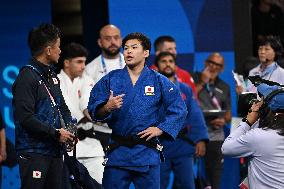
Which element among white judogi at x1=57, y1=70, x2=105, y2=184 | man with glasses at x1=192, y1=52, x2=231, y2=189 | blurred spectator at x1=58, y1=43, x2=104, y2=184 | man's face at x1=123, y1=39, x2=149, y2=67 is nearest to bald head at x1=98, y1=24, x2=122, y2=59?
blurred spectator at x1=58, y1=43, x2=104, y2=184

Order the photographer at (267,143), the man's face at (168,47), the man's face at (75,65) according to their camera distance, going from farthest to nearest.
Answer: the man's face at (168,47), the man's face at (75,65), the photographer at (267,143)

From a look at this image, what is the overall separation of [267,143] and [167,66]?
10.1 feet

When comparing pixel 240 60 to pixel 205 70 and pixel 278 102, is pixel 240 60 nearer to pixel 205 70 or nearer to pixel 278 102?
pixel 205 70

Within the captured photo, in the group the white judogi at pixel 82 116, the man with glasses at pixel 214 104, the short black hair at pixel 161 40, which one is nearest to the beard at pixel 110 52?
the white judogi at pixel 82 116

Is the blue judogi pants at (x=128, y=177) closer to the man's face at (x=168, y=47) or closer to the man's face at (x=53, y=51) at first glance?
the man's face at (x=53, y=51)

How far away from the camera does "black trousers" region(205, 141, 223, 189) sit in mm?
9789

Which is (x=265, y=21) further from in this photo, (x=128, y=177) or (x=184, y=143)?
(x=128, y=177)

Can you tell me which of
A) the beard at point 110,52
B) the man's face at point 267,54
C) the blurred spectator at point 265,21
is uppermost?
the blurred spectator at point 265,21

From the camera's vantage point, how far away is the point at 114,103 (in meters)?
6.52

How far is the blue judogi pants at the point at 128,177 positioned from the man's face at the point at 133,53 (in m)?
0.91

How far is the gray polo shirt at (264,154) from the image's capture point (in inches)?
234

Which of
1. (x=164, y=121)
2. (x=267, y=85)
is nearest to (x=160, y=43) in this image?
(x=164, y=121)

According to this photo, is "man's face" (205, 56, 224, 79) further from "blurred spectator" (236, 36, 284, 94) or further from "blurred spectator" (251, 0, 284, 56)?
"blurred spectator" (251, 0, 284, 56)

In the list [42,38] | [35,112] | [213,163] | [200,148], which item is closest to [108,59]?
[200,148]
